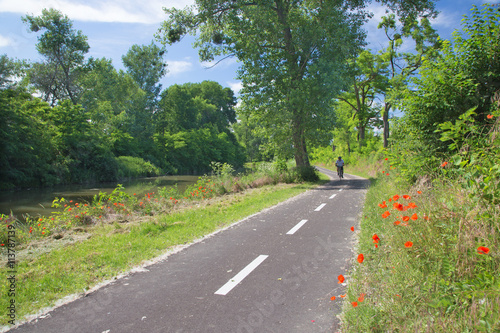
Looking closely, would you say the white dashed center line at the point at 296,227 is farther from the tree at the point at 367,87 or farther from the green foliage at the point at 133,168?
the green foliage at the point at 133,168

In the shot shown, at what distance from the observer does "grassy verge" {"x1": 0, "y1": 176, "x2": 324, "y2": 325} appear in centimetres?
418

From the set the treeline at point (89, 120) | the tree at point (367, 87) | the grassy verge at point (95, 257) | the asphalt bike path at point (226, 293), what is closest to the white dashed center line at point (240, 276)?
the asphalt bike path at point (226, 293)

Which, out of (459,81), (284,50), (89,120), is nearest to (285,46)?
(284,50)

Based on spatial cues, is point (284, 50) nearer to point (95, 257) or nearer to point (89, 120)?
point (95, 257)

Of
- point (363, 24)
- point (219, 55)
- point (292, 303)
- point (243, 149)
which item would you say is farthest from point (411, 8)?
point (243, 149)

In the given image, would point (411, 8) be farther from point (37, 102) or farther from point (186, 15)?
point (37, 102)

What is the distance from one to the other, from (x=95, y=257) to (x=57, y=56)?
149ft

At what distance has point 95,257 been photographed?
218 inches

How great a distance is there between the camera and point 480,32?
617cm

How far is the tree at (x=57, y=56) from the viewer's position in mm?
39156

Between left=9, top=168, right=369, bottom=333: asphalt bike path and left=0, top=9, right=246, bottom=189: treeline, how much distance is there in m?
18.7

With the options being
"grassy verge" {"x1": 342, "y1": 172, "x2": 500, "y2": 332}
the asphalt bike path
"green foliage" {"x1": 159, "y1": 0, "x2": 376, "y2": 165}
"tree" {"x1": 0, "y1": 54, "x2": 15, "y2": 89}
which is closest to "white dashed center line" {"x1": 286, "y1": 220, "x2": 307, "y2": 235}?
the asphalt bike path

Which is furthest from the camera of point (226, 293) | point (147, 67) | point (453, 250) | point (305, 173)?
point (147, 67)

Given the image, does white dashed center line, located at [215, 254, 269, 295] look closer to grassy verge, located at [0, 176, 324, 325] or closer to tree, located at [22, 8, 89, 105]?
grassy verge, located at [0, 176, 324, 325]
